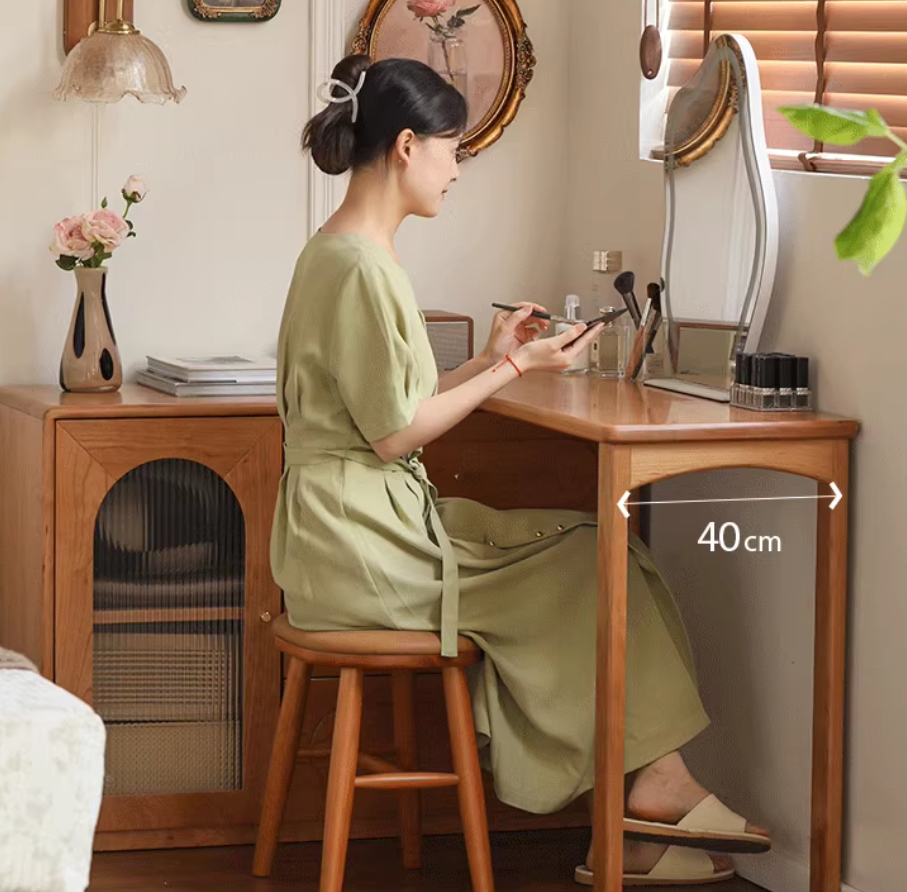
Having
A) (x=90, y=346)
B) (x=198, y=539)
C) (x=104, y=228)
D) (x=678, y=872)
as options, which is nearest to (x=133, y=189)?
(x=104, y=228)

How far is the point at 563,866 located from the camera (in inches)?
111

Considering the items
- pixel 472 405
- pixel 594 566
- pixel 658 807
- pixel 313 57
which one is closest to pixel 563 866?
pixel 658 807

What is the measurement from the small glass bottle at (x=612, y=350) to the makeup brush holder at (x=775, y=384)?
1.75ft

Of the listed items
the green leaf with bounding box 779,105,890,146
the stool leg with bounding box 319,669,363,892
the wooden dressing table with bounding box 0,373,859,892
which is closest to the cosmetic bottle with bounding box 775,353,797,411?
the wooden dressing table with bounding box 0,373,859,892

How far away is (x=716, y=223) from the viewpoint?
8.64 feet

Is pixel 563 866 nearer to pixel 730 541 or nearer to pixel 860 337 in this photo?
pixel 730 541

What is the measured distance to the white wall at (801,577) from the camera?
234 centimetres

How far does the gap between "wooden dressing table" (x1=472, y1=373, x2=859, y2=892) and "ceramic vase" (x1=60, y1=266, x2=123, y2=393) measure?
0.84 meters

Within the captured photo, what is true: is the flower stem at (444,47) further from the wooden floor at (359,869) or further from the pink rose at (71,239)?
the wooden floor at (359,869)

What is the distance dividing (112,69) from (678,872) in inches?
68.8

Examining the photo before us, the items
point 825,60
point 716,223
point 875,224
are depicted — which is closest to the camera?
point 875,224

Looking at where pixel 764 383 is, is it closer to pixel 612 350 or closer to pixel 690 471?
pixel 690 471

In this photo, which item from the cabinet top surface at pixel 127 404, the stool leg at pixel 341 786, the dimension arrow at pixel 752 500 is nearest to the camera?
the dimension arrow at pixel 752 500

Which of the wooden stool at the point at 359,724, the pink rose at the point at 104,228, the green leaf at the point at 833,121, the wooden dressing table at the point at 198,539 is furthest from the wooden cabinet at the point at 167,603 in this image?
the green leaf at the point at 833,121
